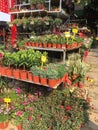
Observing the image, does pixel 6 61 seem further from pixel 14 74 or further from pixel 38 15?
pixel 38 15

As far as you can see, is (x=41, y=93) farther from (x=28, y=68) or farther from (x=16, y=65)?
(x=16, y=65)

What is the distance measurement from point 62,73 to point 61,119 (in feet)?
2.67

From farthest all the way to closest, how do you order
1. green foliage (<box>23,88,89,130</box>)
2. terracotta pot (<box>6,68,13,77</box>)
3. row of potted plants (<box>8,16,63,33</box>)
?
row of potted plants (<box>8,16,63,33</box>) < terracotta pot (<box>6,68,13,77</box>) < green foliage (<box>23,88,89,130</box>)

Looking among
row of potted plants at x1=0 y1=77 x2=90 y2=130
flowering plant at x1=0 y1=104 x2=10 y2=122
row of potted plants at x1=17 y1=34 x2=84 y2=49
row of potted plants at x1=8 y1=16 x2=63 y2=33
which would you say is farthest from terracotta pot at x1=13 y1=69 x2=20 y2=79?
row of potted plants at x1=8 y1=16 x2=63 y2=33

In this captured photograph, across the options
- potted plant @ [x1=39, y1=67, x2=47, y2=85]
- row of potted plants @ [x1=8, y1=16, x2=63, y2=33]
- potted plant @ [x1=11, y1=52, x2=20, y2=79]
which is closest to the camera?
potted plant @ [x1=39, y1=67, x2=47, y2=85]

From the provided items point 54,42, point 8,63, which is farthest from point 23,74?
point 54,42

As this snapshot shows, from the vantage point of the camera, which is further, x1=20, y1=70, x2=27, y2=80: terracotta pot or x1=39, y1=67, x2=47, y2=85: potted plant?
x1=20, y1=70, x2=27, y2=80: terracotta pot

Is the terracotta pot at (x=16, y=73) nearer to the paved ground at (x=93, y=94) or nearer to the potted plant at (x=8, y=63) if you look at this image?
the potted plant at (x=8, y=63)

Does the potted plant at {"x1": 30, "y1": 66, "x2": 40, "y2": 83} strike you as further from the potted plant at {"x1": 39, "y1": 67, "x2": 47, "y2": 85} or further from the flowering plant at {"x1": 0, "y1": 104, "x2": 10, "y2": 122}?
the flowering plant at {"x1": 0, "y1": 104, "x2": 10, "y2": 122}

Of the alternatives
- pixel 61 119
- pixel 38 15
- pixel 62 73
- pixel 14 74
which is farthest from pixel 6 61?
pixel 38 15

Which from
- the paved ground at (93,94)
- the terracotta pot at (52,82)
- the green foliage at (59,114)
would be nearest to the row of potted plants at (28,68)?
the terracotta pot at (52,82)

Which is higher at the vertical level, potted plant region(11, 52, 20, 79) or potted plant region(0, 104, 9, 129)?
potted plant region(11, 52, 20, 79)

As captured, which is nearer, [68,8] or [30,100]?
[30,100]

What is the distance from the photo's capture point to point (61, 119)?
320 centimetres
